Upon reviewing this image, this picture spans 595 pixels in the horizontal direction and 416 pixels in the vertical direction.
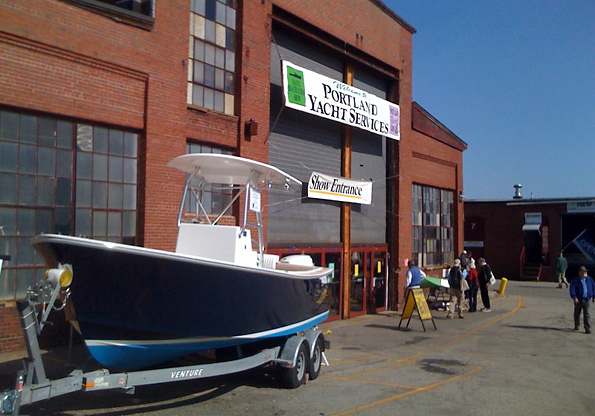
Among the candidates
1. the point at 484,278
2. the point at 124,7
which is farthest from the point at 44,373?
the point at 484,278

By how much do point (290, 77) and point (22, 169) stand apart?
7115 mm

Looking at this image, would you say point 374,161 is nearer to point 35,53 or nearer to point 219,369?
point 35,53

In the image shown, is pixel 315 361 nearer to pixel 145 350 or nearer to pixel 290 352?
pixel 290 352

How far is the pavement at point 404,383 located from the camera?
749 cm

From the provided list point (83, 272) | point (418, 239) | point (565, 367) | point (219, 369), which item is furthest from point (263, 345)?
point (418, 239)

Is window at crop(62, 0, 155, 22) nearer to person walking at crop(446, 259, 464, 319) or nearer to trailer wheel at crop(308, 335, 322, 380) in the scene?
trailer wheel at crop(308, 335, 322, 380)

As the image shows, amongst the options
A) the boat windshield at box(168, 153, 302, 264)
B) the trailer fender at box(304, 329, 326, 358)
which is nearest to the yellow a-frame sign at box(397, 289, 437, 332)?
the trailer fender at box(304, 329, 326, 358)

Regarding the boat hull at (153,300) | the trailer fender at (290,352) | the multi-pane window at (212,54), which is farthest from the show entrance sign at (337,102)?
the boat hull at (153,300)

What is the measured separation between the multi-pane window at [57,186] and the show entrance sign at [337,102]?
16.2 feet

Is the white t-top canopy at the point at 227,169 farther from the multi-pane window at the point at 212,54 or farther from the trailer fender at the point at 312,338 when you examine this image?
the multi-pane window at the point at 212,54

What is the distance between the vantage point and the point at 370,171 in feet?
60.9

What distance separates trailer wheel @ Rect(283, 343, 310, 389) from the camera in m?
8.38

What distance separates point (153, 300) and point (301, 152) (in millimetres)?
9719

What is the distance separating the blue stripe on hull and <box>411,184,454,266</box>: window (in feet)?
47.9
